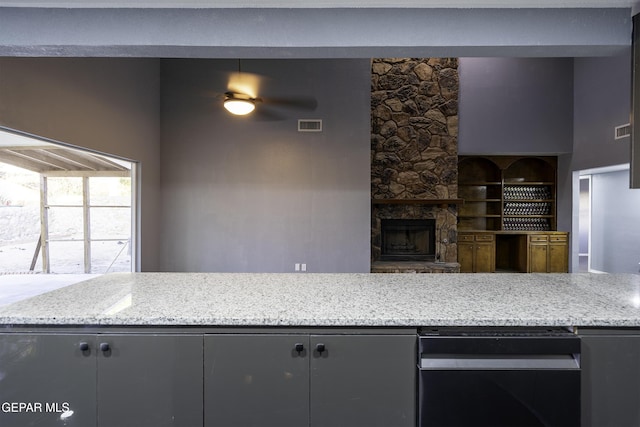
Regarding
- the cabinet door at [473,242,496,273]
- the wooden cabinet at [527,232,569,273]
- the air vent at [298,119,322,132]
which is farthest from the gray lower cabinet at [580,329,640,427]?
the wooden cabinet at [527,232,569,273]

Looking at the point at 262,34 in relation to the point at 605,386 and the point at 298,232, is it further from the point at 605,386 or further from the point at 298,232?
the point at 298,232

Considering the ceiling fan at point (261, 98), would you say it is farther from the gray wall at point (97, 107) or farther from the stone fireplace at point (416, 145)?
the stone fireplace at point (416, 145)

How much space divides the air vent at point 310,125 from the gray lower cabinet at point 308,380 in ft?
12.2

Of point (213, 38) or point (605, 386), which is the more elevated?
point (213, 38)

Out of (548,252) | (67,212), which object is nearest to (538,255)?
(548,252)

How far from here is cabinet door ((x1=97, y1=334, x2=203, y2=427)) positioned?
125cm

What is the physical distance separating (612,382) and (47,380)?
2.25 meters

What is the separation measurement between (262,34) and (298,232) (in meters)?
3.13

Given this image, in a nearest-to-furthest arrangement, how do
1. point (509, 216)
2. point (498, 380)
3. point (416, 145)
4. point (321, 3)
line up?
point (498, 380) < point (321, 3) < point (416, 145) < point (509, 216)

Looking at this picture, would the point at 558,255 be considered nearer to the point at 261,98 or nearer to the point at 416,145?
the point at 416,145

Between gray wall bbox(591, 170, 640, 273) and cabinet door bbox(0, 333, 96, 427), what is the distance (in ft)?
24.8

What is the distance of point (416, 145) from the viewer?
5.39 metres

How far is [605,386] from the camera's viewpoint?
126 cm

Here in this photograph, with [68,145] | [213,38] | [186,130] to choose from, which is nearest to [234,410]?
[213,38]
